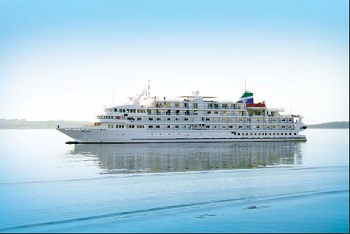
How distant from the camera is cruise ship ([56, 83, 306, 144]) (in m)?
60.2

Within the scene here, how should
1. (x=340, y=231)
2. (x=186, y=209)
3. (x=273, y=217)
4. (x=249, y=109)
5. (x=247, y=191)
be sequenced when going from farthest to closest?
1. (x=249, y=109)
2. (x=247, y=191)
3. (x=186, y=209)
4. (x=273, y=217)
5. (x=340, y=231)

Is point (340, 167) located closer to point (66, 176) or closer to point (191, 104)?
point (66, 176)

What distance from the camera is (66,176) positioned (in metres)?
25.7

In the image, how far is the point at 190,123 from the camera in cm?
6550

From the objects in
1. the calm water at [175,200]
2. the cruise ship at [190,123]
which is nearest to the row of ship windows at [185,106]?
the cruise ship at [190,123]

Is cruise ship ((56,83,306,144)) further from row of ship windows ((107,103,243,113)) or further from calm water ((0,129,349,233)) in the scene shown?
calm water ((0,129,349,233))

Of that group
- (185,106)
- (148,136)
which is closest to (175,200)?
(148,136)

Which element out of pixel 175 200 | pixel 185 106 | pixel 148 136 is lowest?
pixel 175 200

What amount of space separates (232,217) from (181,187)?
627 centimetres

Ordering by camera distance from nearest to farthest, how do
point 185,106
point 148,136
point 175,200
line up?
1. point 175,200
2. point 148,136
3. point 185,106

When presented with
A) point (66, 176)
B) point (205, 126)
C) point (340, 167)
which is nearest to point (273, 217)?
point (66, 176)

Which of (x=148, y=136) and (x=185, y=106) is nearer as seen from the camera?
(x=148, y=136)

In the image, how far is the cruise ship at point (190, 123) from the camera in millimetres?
60156

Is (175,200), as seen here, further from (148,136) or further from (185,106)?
(185,106)
